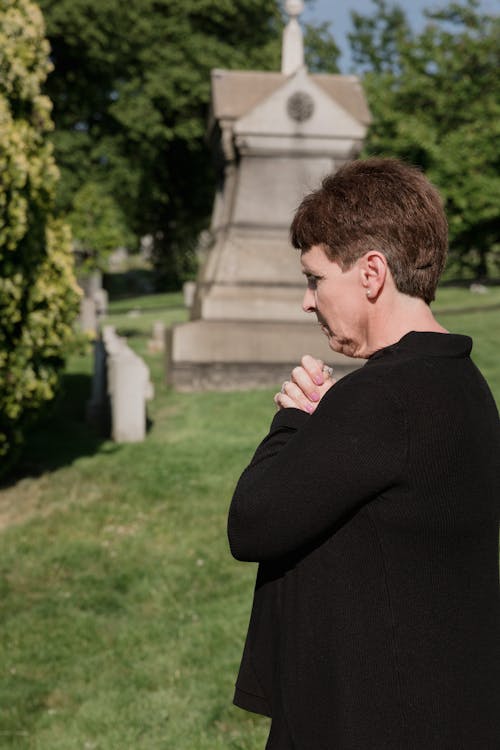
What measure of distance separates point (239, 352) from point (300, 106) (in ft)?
12.8

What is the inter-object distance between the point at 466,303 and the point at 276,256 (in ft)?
36.4

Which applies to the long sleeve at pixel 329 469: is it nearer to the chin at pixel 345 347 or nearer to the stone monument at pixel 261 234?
the chin at pixel 345 347

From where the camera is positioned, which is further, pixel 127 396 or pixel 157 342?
pixel 157 342

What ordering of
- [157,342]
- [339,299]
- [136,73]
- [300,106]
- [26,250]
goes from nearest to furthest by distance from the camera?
[339,299] < [26,250] < [300,106] < [157,342] < [136,73]

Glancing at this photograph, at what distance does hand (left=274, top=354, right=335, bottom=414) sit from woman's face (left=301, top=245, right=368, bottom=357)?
0.28 feet

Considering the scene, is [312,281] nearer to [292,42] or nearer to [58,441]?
[58,441]

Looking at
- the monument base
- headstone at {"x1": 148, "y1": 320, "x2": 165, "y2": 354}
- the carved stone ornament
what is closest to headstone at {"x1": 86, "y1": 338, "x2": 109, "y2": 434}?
the monument base

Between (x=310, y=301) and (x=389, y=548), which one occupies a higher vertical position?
(x=310, y=301)

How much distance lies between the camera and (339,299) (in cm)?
190

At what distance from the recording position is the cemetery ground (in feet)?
14.3

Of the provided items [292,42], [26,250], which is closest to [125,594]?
[26,250]

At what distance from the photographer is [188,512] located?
285 inches

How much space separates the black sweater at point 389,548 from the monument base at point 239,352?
10344mm

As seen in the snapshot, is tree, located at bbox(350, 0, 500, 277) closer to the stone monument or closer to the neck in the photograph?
the stone monument
